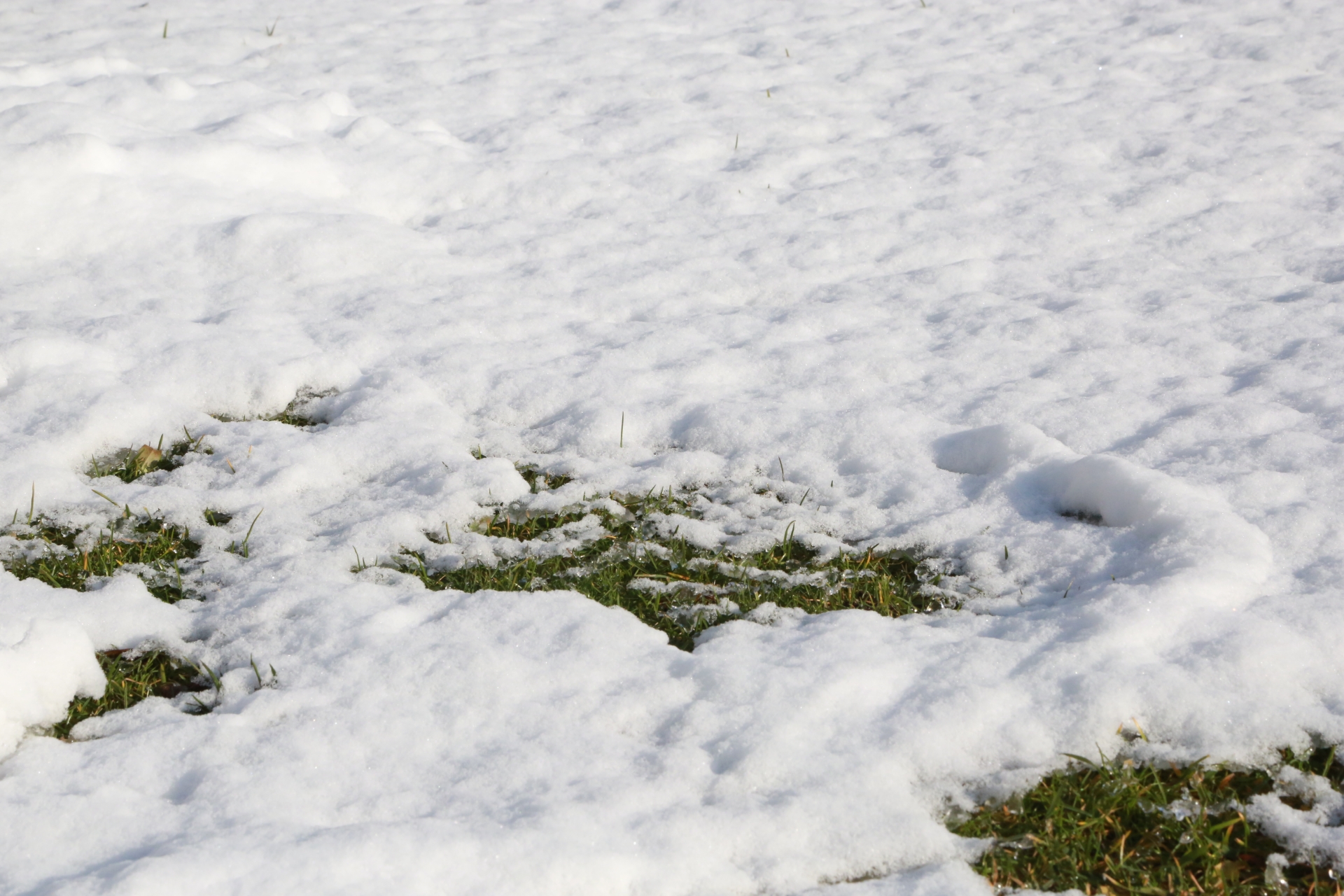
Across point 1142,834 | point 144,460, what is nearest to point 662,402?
point 144,460

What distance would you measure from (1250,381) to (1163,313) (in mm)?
544

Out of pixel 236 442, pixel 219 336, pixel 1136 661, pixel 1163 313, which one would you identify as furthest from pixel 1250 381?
pixel 219 336

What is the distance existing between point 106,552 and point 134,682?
0.57 m

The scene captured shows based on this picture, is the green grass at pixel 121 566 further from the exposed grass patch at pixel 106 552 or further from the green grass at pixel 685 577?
the green grass at pixel 685 577

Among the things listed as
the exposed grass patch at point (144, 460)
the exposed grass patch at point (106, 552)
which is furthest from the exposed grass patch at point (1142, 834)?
the exposed grass patch at point (144, 460)

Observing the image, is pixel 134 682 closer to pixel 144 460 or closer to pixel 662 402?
pixel 144 460

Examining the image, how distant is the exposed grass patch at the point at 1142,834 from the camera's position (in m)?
1.92

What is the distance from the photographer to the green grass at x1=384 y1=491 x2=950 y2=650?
2.69 m

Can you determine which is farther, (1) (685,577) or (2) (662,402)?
(2) (662,402)

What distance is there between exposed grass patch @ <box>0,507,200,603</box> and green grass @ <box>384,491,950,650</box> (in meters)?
0.53

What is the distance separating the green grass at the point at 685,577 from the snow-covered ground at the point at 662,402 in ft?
0.33

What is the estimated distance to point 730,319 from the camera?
408 cm

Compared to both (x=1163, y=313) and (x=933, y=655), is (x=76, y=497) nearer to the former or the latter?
(x=933, y=655)

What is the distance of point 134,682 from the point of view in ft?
7.96
